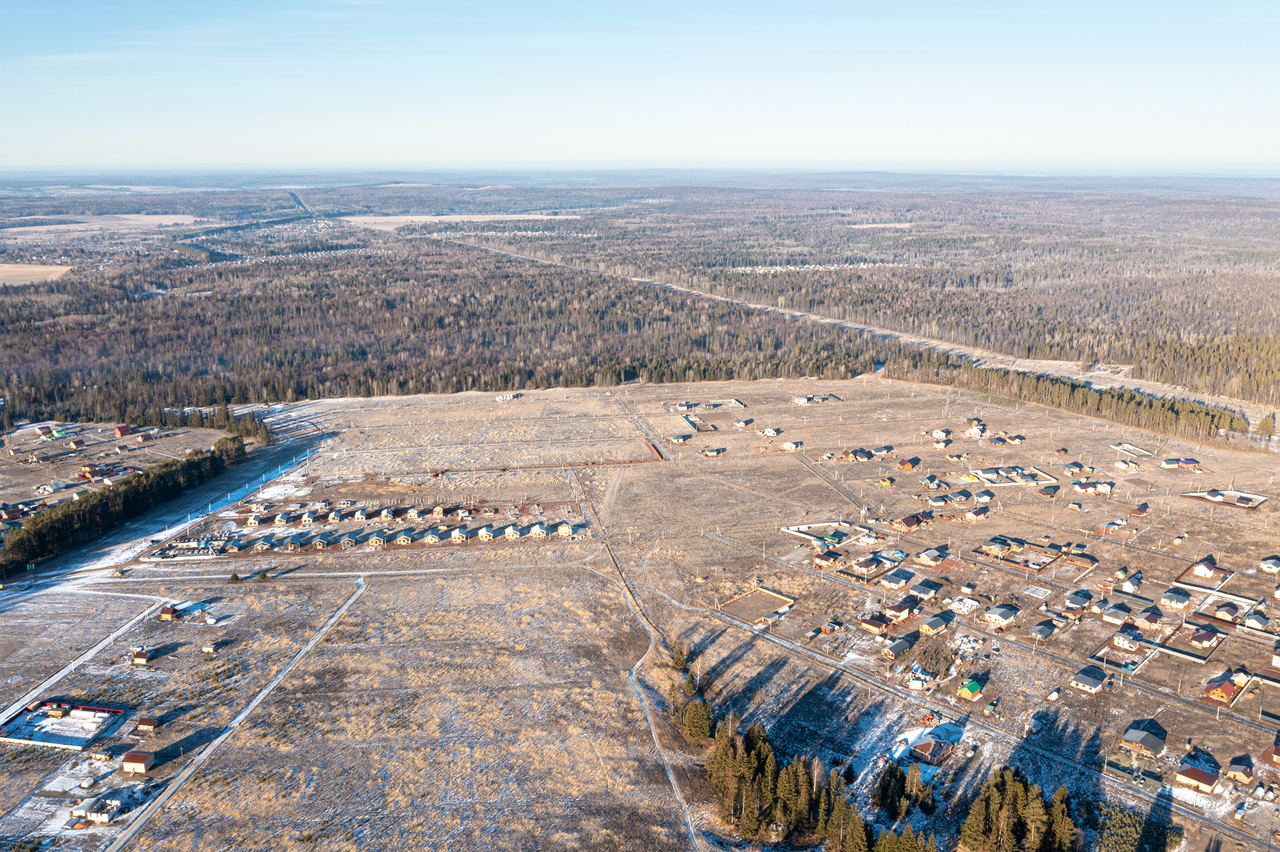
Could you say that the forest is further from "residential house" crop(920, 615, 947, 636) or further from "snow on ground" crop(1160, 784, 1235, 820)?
"snow on ground" crop(1160, 784, 1235, 820)

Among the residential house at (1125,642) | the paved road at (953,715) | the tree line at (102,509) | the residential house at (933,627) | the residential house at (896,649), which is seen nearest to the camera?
the paved road at (953,715)

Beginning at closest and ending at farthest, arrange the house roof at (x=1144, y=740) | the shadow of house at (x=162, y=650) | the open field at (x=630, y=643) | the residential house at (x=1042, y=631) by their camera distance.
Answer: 1. the open field at (x=630, y=643)
2. the house roof at (x=1144, y=740)
3. the shadow of house at (x=162, y=650)
4. the residential house at (x=1042, y=631)

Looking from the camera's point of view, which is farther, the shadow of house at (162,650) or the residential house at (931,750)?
the shadow of house at (162,650)

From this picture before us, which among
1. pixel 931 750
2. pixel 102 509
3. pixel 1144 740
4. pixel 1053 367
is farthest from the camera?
pixel 1053 367

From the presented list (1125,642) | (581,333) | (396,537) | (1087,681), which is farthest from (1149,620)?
(581,333)

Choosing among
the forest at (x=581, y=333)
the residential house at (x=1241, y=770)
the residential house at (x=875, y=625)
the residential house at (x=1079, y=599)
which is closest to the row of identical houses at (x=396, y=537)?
the residential house at (x=875, y=625)

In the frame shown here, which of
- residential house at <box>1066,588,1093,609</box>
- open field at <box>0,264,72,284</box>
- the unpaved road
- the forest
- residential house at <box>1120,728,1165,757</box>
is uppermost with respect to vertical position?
open field at <box>0,264,72,284</box>

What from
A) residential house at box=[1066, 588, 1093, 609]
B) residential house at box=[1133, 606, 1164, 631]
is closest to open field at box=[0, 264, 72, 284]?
residential house at box=[1066, 588, 1093, 609]

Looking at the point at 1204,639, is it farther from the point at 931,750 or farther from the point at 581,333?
the point at 581,333

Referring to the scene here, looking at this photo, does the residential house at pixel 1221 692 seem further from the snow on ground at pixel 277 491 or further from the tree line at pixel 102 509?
the tree line at pixel 102 509
